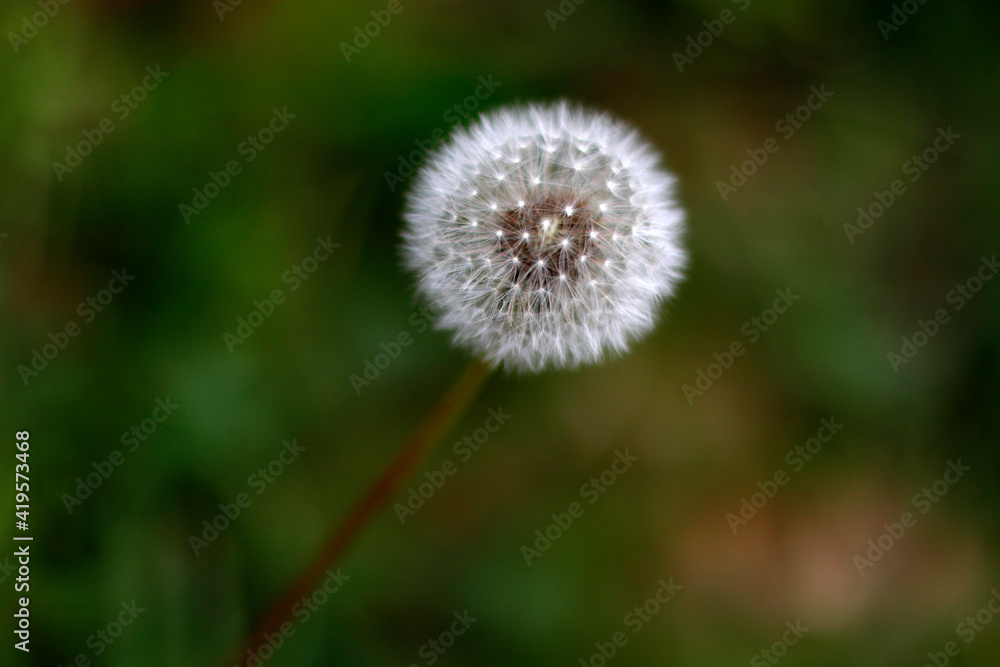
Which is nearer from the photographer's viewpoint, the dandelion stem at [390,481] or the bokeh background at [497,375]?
the dandelion stem at [390,481]

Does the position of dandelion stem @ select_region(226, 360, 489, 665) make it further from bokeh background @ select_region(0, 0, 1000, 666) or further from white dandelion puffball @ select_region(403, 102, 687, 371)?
bokeh background @ select_region(0, 0, 1000, 666)

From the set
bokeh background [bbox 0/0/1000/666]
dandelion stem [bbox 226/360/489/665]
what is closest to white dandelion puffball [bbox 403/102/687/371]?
dandelion stem [bbox 226/360/489/665]

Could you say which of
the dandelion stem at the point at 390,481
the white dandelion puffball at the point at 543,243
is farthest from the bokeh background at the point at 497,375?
the white dandelion puffball at the point at 543,243

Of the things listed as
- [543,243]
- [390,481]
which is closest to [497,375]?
[390,481]

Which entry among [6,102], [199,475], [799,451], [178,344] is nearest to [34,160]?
[6,102]

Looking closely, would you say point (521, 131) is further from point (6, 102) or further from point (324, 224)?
point (6, 102)

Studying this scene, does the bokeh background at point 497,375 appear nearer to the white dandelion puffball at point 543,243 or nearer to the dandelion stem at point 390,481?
the dandelion stem at point 390,481
